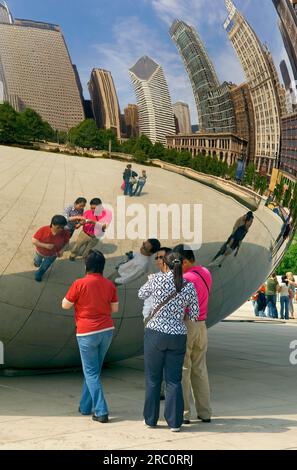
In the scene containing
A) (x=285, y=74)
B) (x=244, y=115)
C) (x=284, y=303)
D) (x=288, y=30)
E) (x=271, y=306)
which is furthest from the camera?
(x=271, y=306)

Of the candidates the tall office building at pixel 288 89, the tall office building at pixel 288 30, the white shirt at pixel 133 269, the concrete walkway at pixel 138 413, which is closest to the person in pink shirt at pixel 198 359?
the concrete walkway at pixel 138 413

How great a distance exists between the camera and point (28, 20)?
19.6 feet

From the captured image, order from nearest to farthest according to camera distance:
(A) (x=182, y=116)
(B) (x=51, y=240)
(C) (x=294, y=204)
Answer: (B) (x=51, y=240)
(A) (x=182, y=116)
(C) (x=294, y=204)

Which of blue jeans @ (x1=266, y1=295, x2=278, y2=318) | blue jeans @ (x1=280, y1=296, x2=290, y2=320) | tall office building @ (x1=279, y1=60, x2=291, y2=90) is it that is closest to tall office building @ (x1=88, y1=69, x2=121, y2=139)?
tall office building @ (x1=279, y1=60, x2=291, y2=90)

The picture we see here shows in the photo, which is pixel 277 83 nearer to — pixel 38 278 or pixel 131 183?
pixel 131 183

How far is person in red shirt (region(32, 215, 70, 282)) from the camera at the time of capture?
5.91m

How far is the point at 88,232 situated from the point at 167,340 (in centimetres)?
106

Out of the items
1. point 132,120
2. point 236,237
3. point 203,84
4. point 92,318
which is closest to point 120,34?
point 132,120

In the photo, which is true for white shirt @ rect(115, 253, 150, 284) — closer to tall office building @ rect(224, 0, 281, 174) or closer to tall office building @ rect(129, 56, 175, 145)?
tall office building @ rect(129, 56, 175, 145)

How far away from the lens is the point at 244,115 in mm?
6543

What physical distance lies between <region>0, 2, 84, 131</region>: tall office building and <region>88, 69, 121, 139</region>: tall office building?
130 mm

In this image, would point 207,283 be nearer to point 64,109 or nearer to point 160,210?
point 160,210

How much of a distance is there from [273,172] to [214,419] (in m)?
2.25
